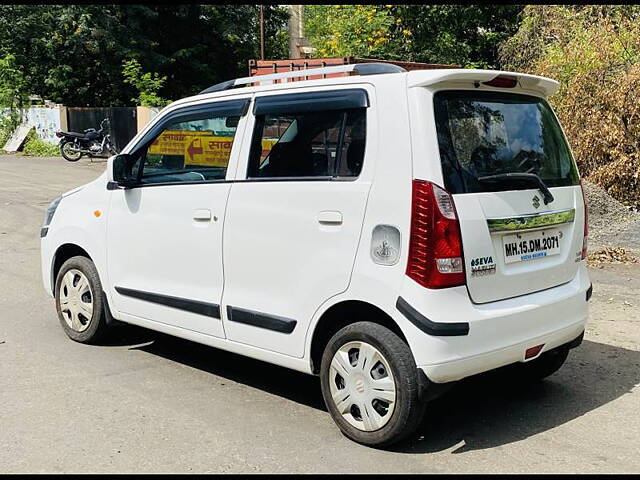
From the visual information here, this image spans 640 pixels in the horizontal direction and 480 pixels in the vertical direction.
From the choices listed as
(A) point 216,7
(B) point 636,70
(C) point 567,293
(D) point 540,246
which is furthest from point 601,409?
(A) point 216,7

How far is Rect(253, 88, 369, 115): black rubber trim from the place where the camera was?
405 cm

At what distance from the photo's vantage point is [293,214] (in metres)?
4.20

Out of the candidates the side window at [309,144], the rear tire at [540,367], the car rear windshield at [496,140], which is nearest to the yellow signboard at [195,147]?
the side window at [309,144]

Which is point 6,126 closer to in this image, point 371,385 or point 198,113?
point 198,113

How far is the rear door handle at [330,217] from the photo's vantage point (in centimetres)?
399

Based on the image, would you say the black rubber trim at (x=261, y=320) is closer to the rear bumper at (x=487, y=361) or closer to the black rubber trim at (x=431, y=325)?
the black rubber trim at (x=431, y=325)

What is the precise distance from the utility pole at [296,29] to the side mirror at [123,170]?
30.2 metres

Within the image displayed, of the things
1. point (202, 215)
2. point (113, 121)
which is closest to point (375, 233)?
point (202, 215)

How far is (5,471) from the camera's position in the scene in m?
3.66

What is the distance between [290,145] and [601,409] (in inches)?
100.0

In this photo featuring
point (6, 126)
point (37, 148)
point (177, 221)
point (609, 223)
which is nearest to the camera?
point (177, 221)

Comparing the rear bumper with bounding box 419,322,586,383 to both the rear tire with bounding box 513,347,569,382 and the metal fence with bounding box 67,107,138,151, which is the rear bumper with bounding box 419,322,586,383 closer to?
the rear tire with bounding box 513,347,569,382

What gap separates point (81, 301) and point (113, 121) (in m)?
20.9

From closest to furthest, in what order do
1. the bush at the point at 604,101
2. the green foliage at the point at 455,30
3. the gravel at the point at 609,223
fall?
1. the gravel at the point at 609,223
2. the bush at the point at 604,101
3. the green foliage at the point at 455,30
